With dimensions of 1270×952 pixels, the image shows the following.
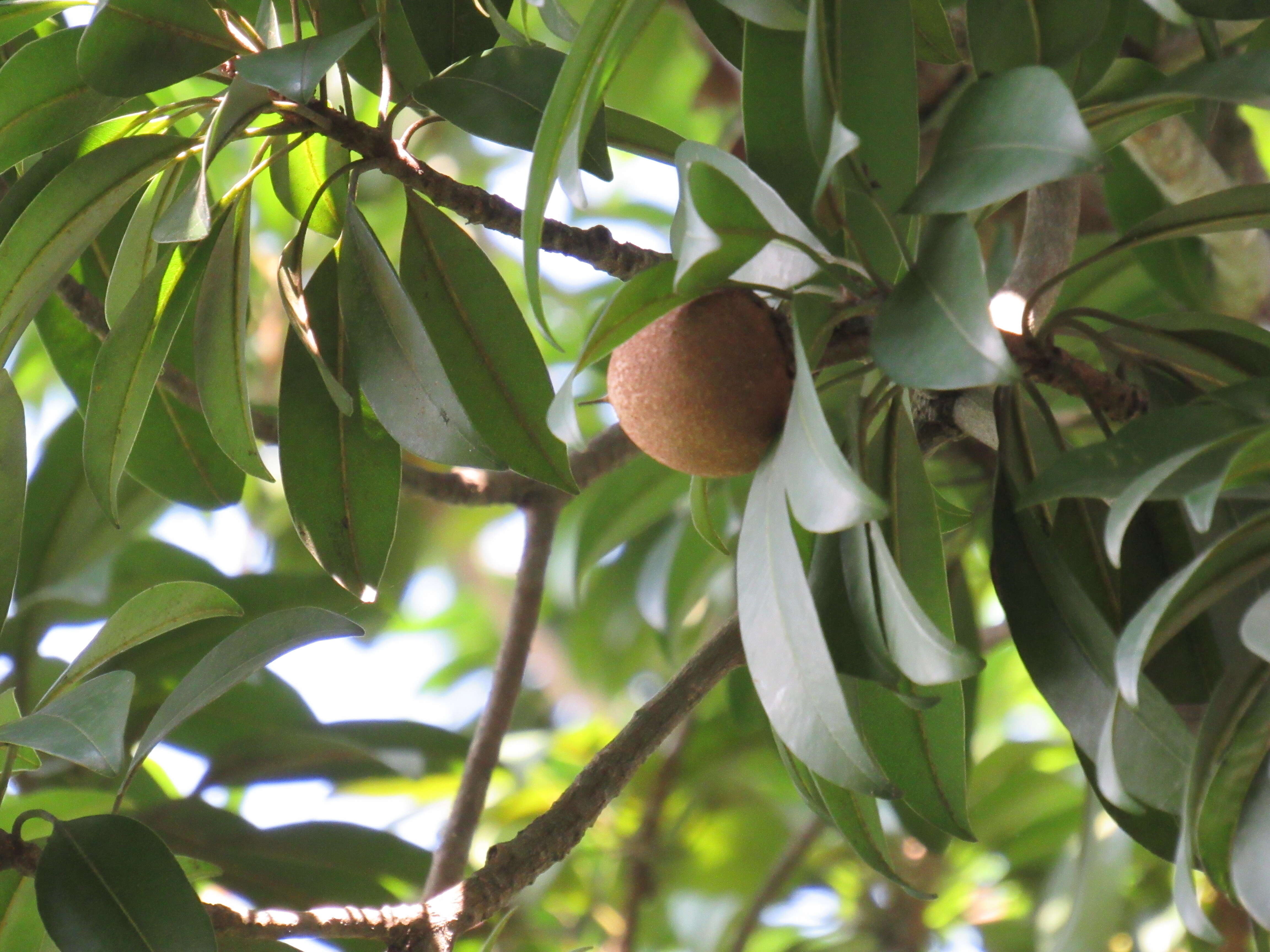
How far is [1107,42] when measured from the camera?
641 millimetres

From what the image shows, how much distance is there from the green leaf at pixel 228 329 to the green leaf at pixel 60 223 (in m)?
0.06

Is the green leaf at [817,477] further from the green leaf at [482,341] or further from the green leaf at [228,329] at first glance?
the green leaf at [228,329]

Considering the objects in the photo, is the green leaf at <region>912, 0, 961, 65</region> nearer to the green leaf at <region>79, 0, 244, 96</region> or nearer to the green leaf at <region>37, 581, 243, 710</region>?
the green leaf at <region>79, 0, 244, 96</region>

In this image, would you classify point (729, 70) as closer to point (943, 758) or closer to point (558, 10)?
point (558, 10)

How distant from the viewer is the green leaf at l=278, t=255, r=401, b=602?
0.74 metres

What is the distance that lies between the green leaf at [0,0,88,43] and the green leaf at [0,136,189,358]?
0.40 feet

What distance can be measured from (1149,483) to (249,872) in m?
0.97

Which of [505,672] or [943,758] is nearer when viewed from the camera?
[943,758]

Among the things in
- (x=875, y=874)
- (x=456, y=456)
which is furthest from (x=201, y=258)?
(x=875, y=874)

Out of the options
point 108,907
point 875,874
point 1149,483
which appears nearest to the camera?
point 1149,483

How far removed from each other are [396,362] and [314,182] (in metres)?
0.32

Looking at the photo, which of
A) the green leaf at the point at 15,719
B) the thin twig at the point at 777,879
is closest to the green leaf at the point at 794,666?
the green leaf at the point at 15,719

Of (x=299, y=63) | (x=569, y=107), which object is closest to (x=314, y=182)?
(x=299, y=63)

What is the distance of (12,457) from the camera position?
0.69 m
